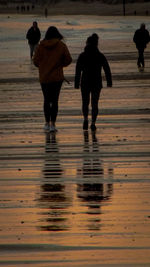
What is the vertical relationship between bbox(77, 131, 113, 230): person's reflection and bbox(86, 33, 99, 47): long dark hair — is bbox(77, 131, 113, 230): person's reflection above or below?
below

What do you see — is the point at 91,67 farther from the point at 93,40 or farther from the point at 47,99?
the point at 47,99

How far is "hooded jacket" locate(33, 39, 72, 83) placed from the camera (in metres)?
16.6

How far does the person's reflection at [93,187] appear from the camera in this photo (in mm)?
9422

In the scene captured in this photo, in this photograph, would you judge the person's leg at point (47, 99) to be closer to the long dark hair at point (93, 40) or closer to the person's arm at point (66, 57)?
the person's arm at point (66, 57)

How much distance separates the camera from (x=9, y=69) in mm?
35906

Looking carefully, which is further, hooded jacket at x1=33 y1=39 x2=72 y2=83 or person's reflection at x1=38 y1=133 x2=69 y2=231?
hooded jacket at x1=33 y1=39 x2=72 y2=83

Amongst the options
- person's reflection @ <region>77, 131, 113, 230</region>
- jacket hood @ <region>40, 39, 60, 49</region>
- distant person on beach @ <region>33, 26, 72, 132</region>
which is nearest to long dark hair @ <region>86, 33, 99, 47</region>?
distant person on beach @ <region>33, 26, 72, 132</region>

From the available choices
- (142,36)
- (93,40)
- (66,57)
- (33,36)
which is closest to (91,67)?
(93,40)

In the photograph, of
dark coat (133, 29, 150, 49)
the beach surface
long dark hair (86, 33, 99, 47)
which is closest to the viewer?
the beach surface

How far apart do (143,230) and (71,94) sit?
16189 millimetres

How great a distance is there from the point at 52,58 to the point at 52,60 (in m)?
0.03

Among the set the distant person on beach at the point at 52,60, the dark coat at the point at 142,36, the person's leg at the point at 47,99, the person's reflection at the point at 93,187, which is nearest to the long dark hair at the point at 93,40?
the distant person on beach at the point at 52,60

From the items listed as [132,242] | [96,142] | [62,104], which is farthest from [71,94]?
[132,242]

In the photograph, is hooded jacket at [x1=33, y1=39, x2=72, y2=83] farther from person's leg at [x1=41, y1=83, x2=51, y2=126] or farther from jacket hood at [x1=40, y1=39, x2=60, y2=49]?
person's leg at [x1=41, y1=83, x2=51, y2=126]
